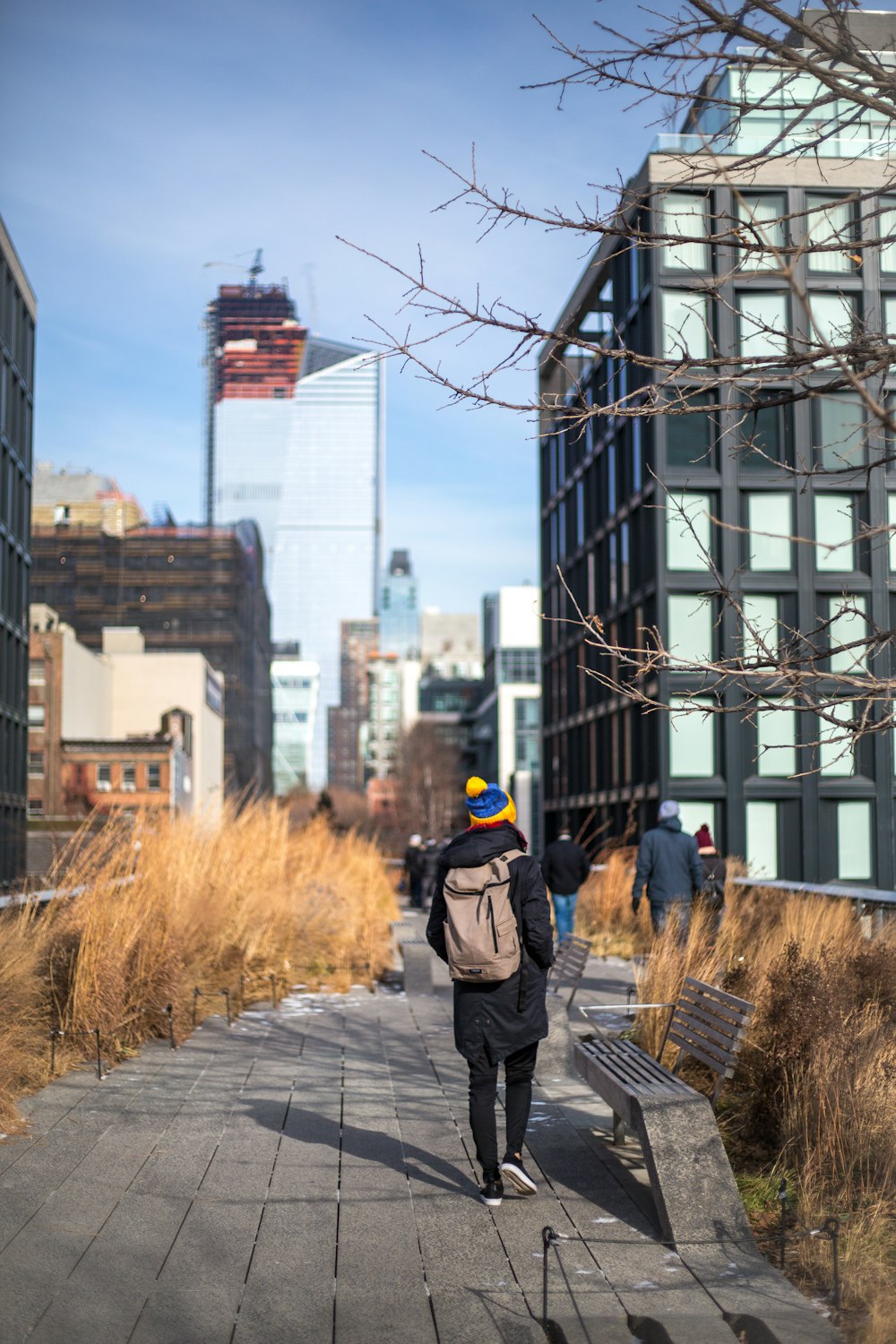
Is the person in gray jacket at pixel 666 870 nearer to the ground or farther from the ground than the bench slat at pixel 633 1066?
farther from the ground

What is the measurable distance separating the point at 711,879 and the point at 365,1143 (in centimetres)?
865

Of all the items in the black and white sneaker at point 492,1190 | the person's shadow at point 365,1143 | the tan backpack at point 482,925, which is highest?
the tan backpack at point 482,925

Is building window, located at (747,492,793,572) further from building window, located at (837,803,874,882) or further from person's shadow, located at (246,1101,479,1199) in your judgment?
person's shadow, located at (246,1101,479,1199)

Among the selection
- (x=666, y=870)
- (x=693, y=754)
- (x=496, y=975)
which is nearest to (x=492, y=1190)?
(x=496, y=975)

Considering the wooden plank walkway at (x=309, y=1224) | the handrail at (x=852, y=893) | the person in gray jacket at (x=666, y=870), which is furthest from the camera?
the handrail at (x=852, y=893)

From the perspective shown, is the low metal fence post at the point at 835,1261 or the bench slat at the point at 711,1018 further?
the bench slat at the point at 711,1018

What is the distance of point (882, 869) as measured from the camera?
112 feet

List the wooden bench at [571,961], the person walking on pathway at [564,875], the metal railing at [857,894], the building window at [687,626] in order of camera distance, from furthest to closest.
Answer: the building window at [687,626] < the person walking on pathway at [564,875] < the metal railing at [857,894] < the wooden bench at [571,961]

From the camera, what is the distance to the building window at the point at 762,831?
34344 millimetres

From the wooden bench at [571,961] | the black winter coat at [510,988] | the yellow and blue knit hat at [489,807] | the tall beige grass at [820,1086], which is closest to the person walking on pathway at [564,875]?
the wooden bench at [571,961]

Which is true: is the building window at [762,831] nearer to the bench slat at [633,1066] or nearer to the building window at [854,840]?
the building window at [854,840]

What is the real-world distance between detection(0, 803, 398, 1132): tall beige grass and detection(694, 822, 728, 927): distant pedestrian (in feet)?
12.3

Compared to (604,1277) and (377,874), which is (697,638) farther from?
(604,1277)

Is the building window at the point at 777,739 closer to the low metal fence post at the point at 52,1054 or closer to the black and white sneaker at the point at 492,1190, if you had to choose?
the low metal fence post at the point at 52,1054
